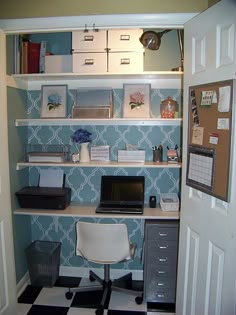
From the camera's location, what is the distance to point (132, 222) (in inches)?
108

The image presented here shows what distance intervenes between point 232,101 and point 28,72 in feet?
5.89

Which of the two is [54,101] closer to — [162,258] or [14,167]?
[14,167]

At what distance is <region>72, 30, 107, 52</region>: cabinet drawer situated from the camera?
90.2 inches

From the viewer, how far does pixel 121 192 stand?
262cm

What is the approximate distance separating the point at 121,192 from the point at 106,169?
27 centimetres

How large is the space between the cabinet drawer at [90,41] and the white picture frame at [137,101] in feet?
1.50

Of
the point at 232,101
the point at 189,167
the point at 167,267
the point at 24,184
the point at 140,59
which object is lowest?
the point at 167,267

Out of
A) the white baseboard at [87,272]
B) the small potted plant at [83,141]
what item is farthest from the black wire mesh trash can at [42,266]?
the small potted plant at [83,141]

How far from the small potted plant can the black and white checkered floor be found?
1.22 m

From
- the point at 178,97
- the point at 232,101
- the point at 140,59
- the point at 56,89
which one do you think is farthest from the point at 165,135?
the point at 232,101

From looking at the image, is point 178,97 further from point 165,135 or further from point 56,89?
point 56,89

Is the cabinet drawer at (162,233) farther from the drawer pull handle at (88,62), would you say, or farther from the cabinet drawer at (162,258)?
the drawer pull handle at (88,62)

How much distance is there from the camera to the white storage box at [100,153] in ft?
8.49

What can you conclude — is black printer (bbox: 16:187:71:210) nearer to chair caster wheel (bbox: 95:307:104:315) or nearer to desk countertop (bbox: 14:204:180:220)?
desk countertop (bbox: 14:204:180:220)
